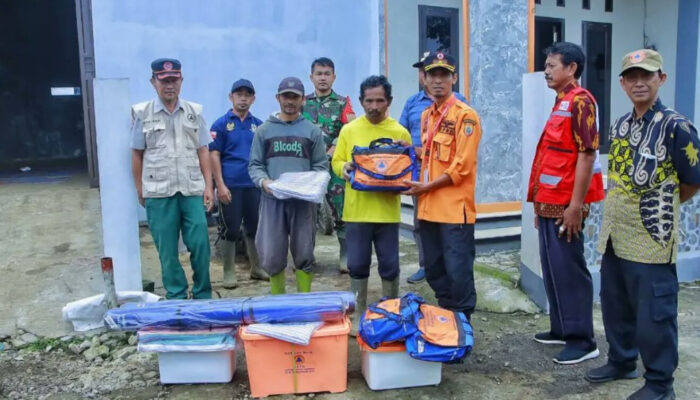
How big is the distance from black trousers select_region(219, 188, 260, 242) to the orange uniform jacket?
208 cm

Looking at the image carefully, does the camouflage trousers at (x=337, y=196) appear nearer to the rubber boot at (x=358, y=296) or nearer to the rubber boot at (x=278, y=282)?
the rubber boot at (x=278, y=282)

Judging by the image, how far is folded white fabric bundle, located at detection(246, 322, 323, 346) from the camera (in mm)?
3268

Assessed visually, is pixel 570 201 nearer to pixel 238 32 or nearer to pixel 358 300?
pixel 358 300

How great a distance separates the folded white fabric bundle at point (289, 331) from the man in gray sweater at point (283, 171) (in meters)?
1.05

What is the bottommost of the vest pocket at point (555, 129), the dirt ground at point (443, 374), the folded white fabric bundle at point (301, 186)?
the dirt ground at point (443, 374)

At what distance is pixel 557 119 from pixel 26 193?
7313 millimetres

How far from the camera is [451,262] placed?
3.95 meters

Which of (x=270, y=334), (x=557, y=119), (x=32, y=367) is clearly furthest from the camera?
(x=32, y=367)

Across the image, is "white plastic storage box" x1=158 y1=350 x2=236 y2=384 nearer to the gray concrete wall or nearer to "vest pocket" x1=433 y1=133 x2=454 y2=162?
"vest pocket" x1=433 y1=133 x2=454 y2=162

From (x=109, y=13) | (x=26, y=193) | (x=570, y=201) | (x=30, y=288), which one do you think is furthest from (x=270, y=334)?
(x=26, y=193)

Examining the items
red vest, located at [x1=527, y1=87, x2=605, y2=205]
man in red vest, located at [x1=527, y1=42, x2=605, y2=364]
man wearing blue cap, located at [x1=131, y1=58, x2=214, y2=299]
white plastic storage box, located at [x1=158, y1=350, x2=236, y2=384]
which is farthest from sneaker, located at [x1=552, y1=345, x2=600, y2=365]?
man wearing blue cap, located at [x1=131, y1=58, x2=214, y2=299]

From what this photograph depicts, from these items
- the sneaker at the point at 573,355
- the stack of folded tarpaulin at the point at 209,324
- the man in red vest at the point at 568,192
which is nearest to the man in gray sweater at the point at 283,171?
the stack of folded tarpaulin at the point at 209,324

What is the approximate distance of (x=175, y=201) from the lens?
450cm

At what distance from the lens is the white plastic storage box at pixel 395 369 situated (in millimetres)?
3406
